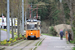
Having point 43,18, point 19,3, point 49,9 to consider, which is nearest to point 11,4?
point 19,3

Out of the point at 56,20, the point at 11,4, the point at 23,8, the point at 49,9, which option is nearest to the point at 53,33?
the point at 49,9

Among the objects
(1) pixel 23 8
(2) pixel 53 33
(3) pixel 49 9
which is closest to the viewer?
(1) pixel 23 8

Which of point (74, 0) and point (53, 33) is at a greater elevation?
point (74, 0)

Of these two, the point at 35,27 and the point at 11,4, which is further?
the point at 35,27

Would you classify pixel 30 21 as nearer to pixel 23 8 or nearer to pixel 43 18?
pixel 23 8

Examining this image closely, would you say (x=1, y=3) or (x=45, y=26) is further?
(x=45, y=26)

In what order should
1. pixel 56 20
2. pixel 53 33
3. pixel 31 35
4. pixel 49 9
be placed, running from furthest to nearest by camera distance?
1. pixel 56 20
2. pixel 53 33
3. pixel 49 9
4. pixel 31 35

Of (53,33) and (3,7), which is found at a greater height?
(3,7)

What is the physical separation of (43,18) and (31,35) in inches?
1230

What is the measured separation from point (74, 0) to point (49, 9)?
25.4 metres

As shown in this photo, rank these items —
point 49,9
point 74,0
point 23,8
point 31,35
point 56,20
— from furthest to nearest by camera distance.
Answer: point 56,20
point 49,9
point 23,8
point 31,35
point 74,0

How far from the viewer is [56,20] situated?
210 feet

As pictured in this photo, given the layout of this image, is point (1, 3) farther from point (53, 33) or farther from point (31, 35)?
point (53, 33)

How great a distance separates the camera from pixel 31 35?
29125mm
